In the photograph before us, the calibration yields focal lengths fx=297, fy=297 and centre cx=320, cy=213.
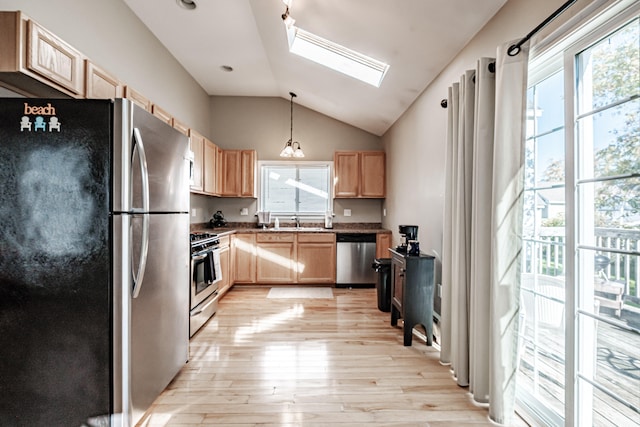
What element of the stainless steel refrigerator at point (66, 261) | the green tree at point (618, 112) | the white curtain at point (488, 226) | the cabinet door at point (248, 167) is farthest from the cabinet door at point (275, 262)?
the green tree at point (618, 112)

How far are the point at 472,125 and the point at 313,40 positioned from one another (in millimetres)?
2154

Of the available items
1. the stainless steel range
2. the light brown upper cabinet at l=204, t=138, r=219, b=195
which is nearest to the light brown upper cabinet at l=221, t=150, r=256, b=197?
the light brown upper cabinet at l=204, t=138, r=219, b=195

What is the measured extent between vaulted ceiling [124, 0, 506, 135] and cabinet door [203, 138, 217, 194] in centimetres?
111

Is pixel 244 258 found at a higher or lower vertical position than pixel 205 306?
higher

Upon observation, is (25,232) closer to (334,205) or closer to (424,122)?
(424,122)

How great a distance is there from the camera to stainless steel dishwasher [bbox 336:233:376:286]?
4.72m

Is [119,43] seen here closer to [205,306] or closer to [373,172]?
[205,306]

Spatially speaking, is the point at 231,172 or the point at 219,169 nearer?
the point at 219,169

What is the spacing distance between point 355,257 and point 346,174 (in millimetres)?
1447

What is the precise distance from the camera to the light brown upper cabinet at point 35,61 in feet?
5.06

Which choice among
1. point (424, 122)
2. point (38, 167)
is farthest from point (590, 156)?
point (38, 167)

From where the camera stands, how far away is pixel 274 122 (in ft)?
17.7

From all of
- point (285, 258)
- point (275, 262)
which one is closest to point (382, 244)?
point (285, 258)

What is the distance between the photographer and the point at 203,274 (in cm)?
318
